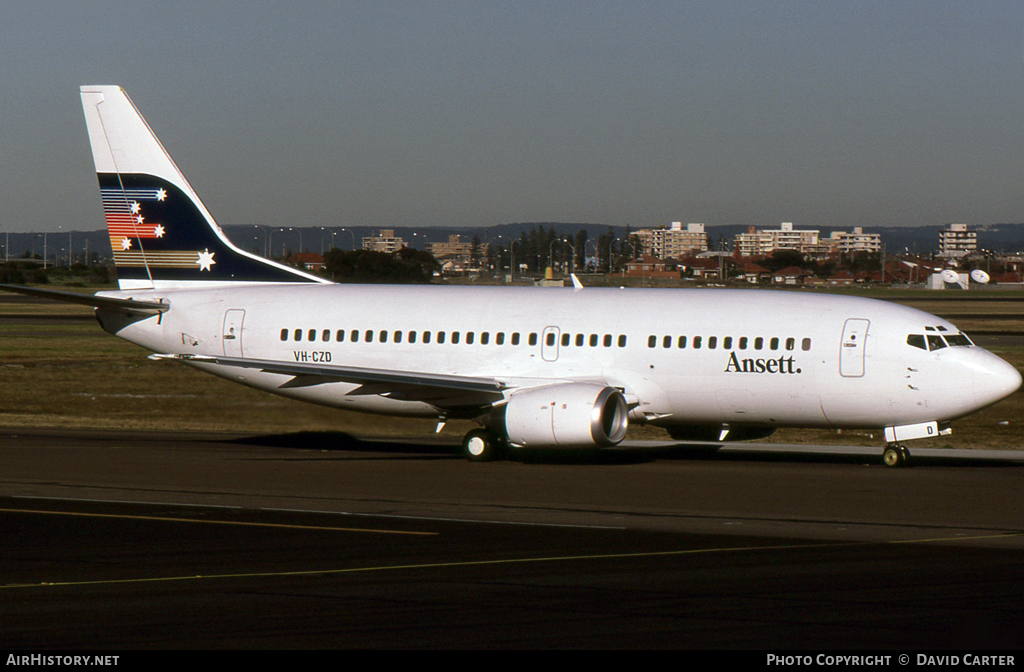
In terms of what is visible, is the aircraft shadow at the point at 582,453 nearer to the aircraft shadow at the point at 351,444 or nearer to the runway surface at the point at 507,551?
the aircraft shadow at the point at 351,444

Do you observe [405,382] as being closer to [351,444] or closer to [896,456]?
[351,444]

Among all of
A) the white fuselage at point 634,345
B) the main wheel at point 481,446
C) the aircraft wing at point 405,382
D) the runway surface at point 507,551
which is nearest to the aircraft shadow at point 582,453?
the runway surface at point 507,551

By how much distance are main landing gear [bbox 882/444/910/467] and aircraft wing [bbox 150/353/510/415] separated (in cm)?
860

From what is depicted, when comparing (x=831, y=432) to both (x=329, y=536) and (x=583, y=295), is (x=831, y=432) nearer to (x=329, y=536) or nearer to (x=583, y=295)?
(x=583, y=295)

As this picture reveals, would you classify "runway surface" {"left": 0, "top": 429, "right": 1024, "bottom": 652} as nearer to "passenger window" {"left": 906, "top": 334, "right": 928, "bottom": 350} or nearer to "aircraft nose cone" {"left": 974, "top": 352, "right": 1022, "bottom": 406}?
"aircraft nose cone" {"left": 974, "top": 352, "right": 1022, "bottom": 406}

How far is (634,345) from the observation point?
29.3 meters

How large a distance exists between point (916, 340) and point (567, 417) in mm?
7673

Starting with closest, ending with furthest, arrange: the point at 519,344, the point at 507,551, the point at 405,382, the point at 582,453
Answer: the point at 507,551, the point at 405,382, the point at 519,344, the point at 582,453

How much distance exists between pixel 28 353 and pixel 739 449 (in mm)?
41213

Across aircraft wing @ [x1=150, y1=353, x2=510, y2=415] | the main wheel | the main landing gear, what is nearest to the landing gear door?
the main landing gear

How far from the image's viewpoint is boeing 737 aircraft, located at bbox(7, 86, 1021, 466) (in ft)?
90.8

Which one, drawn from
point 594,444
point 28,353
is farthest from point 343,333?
point 28,353

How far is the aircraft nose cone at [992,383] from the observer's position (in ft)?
87.8

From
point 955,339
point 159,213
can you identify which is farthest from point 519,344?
point 159,213
